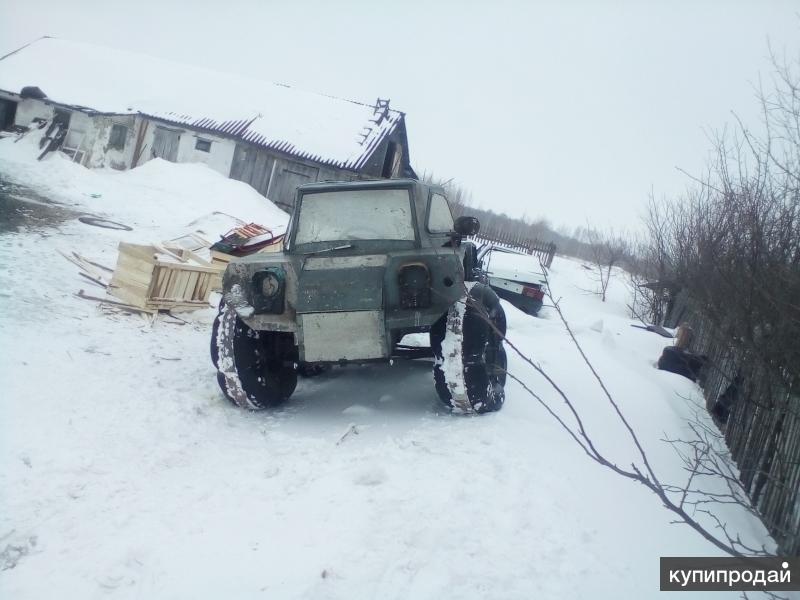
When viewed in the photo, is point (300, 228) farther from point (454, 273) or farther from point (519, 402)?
point (519, 402)

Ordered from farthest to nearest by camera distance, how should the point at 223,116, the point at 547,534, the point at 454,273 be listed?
the point at 223,116, the point at 454,273, the point at 547,534

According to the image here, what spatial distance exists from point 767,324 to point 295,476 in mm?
3232

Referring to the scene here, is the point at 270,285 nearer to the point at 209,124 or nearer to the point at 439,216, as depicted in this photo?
the point at 439,216

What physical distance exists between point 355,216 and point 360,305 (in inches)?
39.2

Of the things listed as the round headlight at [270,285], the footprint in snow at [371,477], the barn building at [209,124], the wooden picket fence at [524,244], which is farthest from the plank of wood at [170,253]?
the wooden picket fence at [524,244]

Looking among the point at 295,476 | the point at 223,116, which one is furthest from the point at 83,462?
the point at 223,116

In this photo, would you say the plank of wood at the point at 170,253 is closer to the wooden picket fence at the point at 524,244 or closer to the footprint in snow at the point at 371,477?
the footprint in snow at the point at 371,477

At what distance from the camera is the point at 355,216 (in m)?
4.55

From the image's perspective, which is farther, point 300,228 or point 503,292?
point 503,292

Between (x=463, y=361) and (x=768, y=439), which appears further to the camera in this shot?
(x=463, y=361)

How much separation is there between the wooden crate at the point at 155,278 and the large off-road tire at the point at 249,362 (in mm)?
2031

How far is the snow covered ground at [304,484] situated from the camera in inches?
94.6

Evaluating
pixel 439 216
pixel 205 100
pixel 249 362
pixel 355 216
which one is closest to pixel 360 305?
pixel 355 216

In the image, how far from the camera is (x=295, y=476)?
3.32 meters
